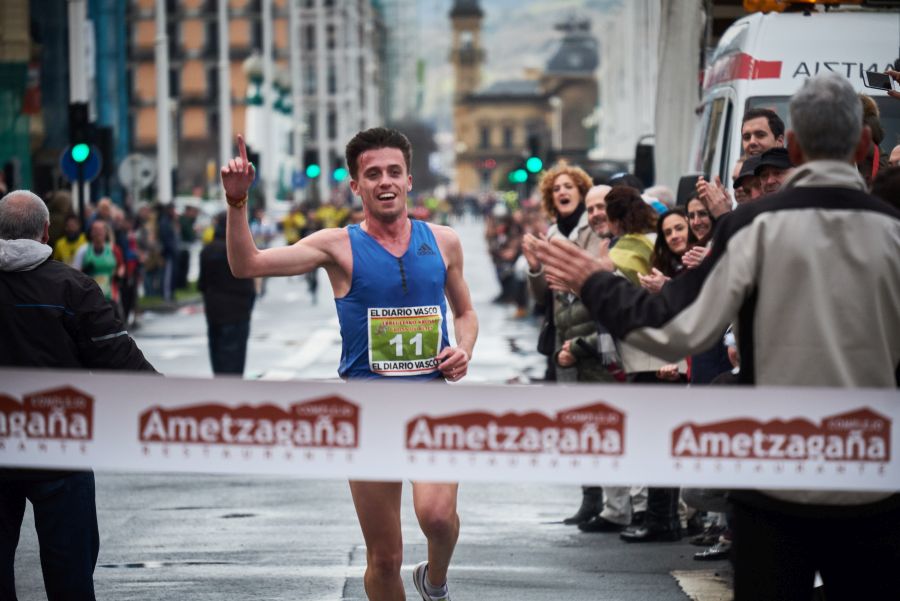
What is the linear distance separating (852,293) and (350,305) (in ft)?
8.62

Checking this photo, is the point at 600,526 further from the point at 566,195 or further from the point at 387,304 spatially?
the point at 387,304

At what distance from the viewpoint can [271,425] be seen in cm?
521

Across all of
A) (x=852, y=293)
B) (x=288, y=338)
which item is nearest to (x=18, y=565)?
(x=852, y=293)

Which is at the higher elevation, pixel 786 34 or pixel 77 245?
pixel 786 34

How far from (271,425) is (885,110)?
28.4 ft

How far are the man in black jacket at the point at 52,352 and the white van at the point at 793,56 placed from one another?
707 cm

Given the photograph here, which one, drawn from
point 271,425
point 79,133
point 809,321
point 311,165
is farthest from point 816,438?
point 311,165

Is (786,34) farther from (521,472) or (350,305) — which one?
(521,472)

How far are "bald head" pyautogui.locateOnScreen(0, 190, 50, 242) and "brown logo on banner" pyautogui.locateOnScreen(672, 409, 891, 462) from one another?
310 cm

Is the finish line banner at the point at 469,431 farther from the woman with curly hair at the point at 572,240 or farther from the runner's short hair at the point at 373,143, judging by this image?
the woman with curly hair at the point at 572,240

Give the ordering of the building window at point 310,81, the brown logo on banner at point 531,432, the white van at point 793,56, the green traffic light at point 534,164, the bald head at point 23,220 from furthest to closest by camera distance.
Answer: the building window at point 310,81, the green traffic light at point 534,164, the white van at point 793,56, the bald head at point 23,220, the brown logo on banner at point 531,432

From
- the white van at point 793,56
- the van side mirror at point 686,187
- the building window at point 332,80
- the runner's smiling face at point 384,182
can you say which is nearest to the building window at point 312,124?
the building window at point 332,80

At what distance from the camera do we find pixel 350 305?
23.4 ft

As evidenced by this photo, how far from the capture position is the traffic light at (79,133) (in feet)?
87.3
